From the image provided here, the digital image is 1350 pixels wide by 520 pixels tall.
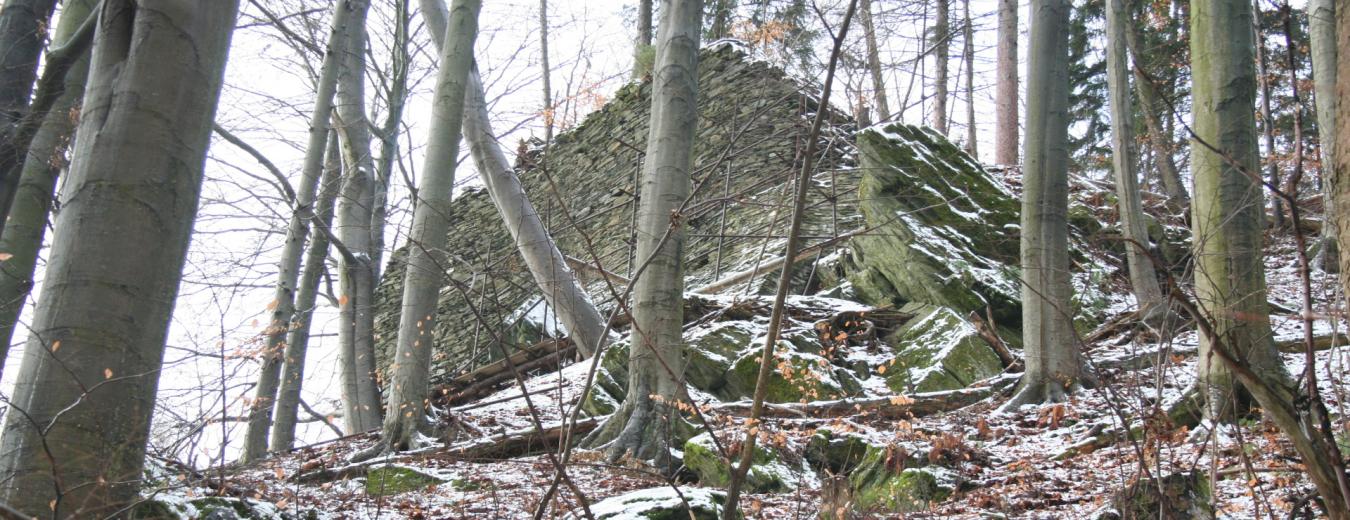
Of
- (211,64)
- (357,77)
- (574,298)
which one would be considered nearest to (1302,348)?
(574,298)

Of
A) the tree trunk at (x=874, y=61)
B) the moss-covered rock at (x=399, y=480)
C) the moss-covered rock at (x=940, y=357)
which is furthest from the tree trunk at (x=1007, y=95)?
the moss-covered rock at (x=399, y=480)

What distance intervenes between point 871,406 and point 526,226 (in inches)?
130

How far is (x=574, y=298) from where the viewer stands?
7.36 m

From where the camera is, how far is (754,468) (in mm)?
4773

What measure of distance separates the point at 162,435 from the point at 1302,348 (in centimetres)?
753

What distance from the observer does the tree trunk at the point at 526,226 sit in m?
7.14

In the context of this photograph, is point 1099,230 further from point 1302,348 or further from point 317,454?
point 317,454

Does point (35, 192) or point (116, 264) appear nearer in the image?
point (116, 264)

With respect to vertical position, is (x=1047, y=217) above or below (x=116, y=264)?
above

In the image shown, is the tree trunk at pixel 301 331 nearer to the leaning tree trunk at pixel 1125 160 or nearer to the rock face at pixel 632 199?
the rock face at pixel 632 199

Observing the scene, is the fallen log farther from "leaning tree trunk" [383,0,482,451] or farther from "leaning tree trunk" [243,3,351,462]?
"leaning tree trunk" [243,3,351,462]

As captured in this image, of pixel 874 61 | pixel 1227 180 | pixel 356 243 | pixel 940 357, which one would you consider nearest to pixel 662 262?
pixel 940 357

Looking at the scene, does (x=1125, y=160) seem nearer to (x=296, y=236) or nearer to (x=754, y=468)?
(x=754, y=468)

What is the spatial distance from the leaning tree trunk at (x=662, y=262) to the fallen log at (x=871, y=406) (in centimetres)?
80
